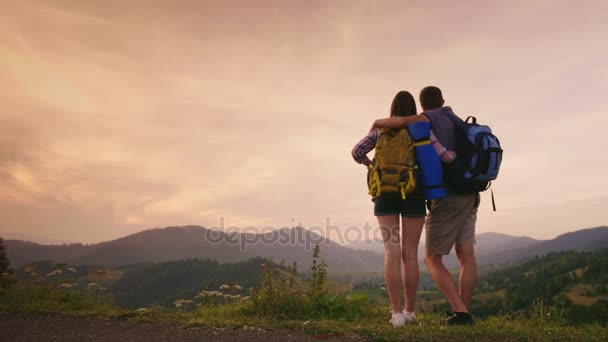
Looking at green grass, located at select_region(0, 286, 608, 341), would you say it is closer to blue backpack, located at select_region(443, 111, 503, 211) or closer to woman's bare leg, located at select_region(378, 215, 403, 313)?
woman's bare leg, located at select_region(378, 215, 403, 313)

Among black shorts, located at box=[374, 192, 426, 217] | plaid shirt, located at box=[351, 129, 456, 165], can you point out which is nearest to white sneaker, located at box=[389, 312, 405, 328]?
black shorts, located at box=[374, 192, 426, 217]

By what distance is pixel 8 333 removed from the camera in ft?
16.8

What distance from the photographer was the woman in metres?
4.62

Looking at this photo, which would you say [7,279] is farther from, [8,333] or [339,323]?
[339,323]

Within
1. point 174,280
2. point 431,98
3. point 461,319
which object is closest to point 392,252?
point 461,319

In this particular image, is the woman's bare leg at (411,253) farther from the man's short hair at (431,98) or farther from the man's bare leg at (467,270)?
the man's short hair at (431,98)

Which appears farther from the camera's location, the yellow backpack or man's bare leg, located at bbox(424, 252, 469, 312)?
man's bare leg, located at bbox(424, 252, 469, 312)

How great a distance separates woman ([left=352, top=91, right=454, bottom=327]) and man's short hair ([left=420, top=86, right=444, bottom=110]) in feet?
0.89

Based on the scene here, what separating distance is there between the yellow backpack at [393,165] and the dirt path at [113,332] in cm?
164

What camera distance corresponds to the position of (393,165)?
4.56 m

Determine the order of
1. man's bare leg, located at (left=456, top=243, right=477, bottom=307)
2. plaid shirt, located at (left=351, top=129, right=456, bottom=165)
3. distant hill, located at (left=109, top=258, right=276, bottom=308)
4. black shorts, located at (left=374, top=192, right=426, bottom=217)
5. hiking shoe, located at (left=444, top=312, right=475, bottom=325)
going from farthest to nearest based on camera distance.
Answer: distant hill, located at (left=109, top=258, right=276, bottom=308)
plaid shirt, located at (left=351, top=129, right=456, bottom=165)
man's bare leg, located at (left=456, top=243, right=477, bottom=307)
hiking shoe, located at (left=444, top=312, right=475, bottom=325)
black shorts, located at (left=374, top=192, right=426, bottom=217)

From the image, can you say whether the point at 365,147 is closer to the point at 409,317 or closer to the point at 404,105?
the point at 404,105

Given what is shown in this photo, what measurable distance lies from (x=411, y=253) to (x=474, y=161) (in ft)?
4.14

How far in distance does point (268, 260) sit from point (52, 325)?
3.14 meters
